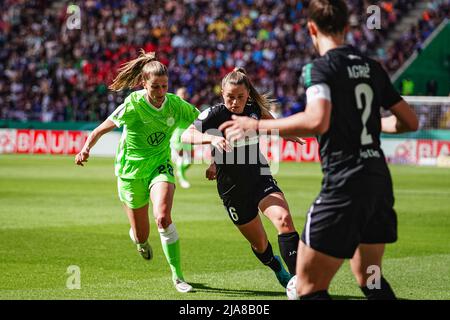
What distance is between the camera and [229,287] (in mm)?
9641

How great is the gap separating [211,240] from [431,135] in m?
20.0

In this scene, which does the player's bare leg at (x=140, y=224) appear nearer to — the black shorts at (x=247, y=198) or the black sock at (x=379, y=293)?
the black shorts at (x=247, y=198)

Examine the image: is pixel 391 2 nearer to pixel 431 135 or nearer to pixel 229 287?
pixel 431 135

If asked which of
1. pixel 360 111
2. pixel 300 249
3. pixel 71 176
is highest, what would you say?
pixel 360 111

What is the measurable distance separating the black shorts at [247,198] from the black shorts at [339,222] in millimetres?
3356

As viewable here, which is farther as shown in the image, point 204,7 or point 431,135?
point 204,7

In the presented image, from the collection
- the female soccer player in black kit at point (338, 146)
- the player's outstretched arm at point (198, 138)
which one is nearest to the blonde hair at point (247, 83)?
the player's outstretched arm at point (198, 138)

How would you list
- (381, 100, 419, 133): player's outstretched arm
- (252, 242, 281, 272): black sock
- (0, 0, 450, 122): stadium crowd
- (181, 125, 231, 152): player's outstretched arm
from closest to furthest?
1. (381, 100, 419, 133): player's outstretched arm
2. (181, 125, 231, 152): player's outstretched arm
3. (252, 242, 281, 272): black sock
4. (0, 0, 450, 122): stadium crowd

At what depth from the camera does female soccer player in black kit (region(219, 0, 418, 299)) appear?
582 cm

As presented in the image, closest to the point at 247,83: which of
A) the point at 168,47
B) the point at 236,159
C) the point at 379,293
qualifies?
the point at 236,159

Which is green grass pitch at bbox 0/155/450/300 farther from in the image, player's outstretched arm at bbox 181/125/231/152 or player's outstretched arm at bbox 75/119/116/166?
player's outstretched arm at bbox 181/125/231/152

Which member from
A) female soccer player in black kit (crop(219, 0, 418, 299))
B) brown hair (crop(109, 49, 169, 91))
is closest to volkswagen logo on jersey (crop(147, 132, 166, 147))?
brown hair (crop(109, 49, 169, 91))

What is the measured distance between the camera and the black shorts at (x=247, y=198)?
938cm
